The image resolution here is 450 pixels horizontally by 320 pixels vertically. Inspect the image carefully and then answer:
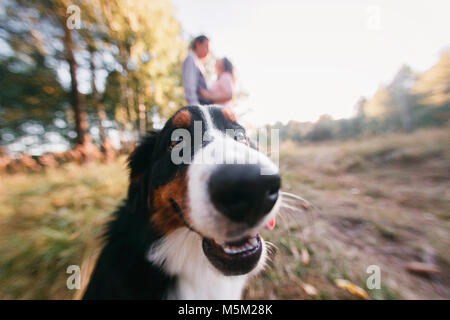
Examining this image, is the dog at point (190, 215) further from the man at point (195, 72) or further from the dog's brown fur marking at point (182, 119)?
the man at point (195, 72)

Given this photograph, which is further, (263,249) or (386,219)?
(386,219)

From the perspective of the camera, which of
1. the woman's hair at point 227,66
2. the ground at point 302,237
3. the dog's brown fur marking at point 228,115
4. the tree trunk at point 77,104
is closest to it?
the dog's brown fur marking at point 228,115

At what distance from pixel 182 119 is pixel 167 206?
29.3 inches

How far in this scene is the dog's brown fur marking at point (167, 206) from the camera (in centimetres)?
133

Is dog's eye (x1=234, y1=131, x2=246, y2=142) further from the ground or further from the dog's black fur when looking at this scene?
the ground

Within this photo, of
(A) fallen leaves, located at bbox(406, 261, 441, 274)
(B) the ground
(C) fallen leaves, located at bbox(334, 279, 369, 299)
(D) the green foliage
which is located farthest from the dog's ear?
(D) the green foliage

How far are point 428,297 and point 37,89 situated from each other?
15.3m

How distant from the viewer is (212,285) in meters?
1.68

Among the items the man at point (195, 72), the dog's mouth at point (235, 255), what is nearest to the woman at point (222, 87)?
the man at point (195, 72)

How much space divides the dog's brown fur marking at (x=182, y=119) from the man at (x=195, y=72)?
1424 mm

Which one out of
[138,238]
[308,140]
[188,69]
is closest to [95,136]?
[188,69]

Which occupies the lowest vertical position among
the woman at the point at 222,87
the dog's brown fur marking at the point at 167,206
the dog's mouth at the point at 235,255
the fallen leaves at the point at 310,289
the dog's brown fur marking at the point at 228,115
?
the fallen leaves at the point at 310,289

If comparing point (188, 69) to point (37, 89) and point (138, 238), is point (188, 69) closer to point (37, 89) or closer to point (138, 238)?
point (138, 238)

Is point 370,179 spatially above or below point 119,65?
below
